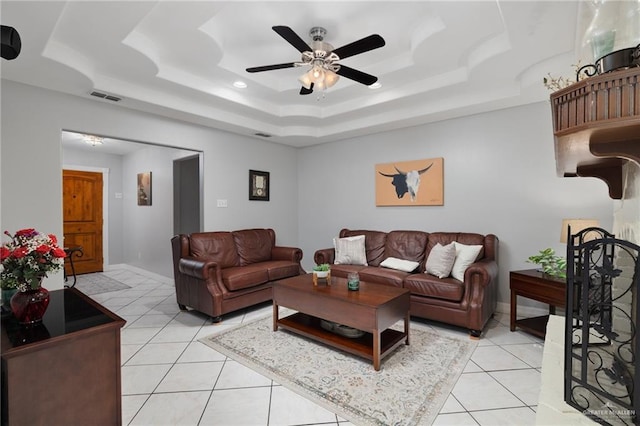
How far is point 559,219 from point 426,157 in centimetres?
169

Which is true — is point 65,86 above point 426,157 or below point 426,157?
above

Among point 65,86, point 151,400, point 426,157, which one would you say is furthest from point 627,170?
point 65,86

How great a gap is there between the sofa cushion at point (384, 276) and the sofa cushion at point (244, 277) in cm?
123

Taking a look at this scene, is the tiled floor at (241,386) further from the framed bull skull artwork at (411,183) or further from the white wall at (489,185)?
the framed bull skull artwork at (411,183)

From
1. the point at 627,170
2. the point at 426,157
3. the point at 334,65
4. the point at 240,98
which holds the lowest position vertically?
the point at 627,170

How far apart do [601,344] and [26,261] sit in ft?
7.90

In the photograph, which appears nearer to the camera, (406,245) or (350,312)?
(350,312)

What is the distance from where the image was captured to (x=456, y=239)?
12.5 feet

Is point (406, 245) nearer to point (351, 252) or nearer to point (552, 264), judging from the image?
point (351, 252)

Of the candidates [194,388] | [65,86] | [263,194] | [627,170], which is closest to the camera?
[627,170]

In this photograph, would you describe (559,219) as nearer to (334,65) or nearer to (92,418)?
(334,65)

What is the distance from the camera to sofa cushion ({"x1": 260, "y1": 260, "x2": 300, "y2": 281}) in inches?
159

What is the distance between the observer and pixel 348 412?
75.2 inches

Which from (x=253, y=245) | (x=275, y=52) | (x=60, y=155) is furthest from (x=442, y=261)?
(x=60, y=155)
